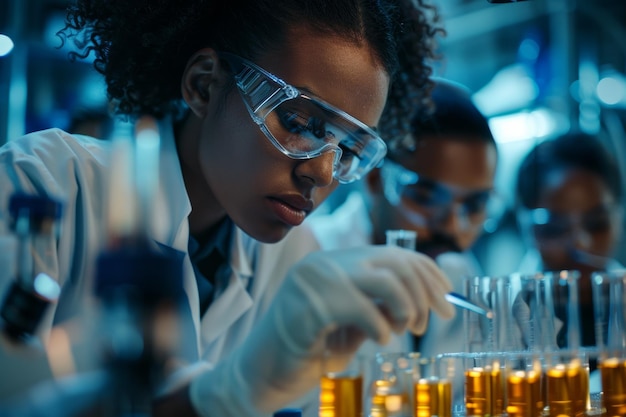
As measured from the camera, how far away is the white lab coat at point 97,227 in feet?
4.53

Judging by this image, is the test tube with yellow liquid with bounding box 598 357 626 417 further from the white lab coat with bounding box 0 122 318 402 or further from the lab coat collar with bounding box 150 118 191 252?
the lab coat collar with bounding box 150 118 191 252

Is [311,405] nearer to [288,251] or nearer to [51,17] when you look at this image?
[288,251]

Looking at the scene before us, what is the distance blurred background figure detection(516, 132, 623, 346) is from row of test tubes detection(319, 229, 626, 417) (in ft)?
4.59

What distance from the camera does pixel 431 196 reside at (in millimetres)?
2471

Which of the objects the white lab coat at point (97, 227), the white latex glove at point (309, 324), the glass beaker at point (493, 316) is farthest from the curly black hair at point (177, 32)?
the white latex glove at point (309, 324)

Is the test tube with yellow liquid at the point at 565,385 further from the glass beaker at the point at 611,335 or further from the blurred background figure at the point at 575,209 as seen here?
the blurred background figure at the point at 575,209

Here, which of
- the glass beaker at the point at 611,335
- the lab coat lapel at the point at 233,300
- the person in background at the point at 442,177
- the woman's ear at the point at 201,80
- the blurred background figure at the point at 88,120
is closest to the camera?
the glass beaker at the point at 611,335

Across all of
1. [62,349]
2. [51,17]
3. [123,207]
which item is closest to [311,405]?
[62,349]

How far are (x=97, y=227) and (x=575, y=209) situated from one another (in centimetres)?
224

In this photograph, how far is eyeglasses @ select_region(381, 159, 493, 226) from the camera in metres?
2.46

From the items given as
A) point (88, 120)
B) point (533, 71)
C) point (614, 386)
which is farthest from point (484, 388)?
point (533, 71)

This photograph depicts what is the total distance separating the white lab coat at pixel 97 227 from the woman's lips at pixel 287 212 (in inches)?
9.0

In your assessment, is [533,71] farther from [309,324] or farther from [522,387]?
[309,324]

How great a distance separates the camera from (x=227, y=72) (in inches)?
62.7
